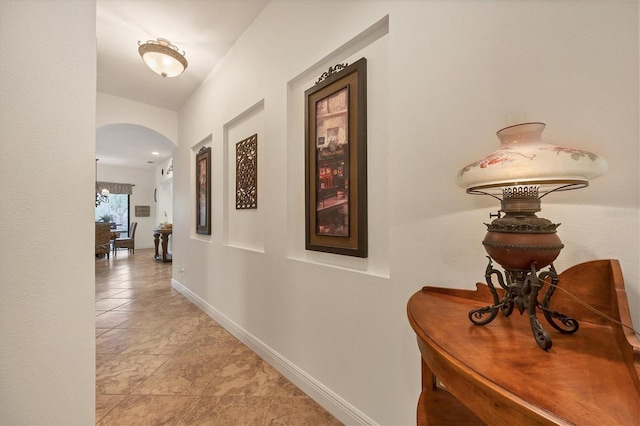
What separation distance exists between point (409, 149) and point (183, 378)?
2.33 meters

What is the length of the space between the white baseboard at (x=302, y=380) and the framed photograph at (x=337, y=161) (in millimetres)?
927

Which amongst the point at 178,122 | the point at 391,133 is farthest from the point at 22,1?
the point at 178,122

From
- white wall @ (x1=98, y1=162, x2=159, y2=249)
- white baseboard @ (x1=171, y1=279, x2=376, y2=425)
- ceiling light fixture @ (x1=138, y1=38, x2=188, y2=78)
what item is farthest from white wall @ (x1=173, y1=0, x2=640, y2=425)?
white wall @ (x1=98, y1=162, x2=159, y2=249)

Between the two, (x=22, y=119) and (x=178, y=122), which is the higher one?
(x=178, y=122)

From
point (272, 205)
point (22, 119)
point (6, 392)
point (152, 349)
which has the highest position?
point (22, 119)

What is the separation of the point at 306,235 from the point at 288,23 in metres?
1.69

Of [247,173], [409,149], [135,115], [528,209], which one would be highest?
[135,115]

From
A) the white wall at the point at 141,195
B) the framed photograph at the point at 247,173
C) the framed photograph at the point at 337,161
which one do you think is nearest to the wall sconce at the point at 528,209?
the framed photograph at the point at 337,161

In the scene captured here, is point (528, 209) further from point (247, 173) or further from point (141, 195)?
point (141, 195)

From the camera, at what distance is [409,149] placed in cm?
126

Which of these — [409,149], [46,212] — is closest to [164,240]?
[46,212]

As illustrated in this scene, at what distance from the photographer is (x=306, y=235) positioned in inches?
72.9

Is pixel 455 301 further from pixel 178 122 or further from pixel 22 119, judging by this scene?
pixel 178 122

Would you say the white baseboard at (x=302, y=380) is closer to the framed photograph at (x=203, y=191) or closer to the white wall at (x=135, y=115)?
the framed photograph at (x=203, y=191)
